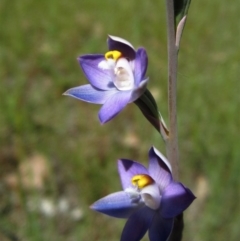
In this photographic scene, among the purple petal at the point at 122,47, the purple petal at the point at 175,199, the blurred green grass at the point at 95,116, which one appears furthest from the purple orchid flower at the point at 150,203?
the blurred green grass at the point at 95,116

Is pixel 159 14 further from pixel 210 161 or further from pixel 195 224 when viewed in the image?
pixel 195 224

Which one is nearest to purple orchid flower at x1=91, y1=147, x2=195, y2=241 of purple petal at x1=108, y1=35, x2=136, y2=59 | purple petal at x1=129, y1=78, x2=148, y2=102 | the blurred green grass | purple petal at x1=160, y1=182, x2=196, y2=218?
purple petal at x1=160, y1=182, x2=196, y2=218

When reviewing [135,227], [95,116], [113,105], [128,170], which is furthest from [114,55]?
[95,116]

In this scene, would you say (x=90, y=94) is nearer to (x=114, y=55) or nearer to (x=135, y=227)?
(x=114, y=55)

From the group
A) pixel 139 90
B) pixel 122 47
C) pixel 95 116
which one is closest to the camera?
pixel 139 90

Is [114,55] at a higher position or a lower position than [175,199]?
higher

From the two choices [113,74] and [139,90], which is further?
[113,74]

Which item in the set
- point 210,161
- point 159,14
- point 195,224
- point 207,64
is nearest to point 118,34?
point 159,14

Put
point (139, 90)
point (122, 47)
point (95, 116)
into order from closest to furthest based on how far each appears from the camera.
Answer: point (139, 90) < point (122, 47) < point (95, 116)
